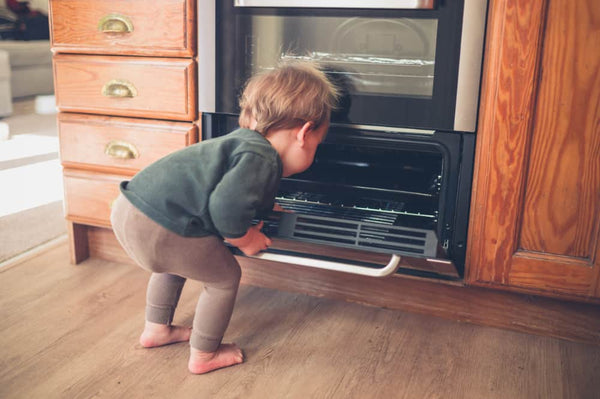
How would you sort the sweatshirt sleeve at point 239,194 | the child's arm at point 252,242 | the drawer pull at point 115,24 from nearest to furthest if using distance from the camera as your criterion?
the sweatshirt sleeve at point 239,194, the child's arm at point 252,242, the drawer pull at point 115,24

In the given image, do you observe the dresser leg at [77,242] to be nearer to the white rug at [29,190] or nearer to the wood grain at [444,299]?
the white rug at [29,190]

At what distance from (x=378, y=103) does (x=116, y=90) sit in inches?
25.5

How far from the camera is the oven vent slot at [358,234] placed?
1137 mm

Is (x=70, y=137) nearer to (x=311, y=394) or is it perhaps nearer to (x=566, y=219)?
(x=311, y=394)

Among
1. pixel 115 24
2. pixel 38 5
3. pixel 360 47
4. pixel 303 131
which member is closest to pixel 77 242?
pixel 115 24

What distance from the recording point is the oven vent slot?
114 cm

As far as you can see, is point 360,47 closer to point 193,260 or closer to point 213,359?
point 193,260

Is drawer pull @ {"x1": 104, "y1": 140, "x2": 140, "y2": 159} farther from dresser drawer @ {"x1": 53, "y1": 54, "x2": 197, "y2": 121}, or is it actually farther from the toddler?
the toddler

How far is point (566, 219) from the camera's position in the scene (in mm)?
1152

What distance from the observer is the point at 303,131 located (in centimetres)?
112

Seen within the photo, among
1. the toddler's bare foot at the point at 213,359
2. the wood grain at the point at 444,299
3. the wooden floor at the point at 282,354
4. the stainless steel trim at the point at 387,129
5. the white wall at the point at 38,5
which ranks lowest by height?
the wooden floor at the point at 282,354

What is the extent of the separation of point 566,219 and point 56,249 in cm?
140

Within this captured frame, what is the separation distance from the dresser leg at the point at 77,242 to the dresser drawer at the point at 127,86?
13.3 inches

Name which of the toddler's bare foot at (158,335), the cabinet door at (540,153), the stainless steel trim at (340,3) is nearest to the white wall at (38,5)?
the stainless steel trim at (340,3)
